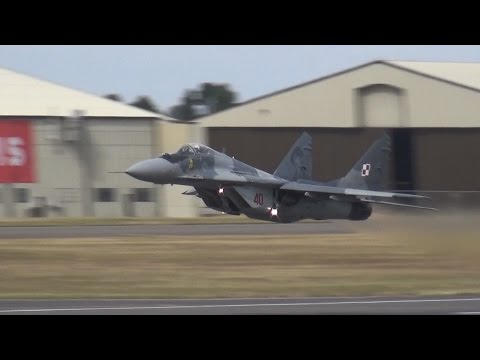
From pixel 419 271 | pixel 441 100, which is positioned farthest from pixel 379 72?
pixel 419 271

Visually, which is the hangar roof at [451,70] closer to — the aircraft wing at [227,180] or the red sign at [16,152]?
the red sign at [16,152]

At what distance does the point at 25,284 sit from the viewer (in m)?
19.4

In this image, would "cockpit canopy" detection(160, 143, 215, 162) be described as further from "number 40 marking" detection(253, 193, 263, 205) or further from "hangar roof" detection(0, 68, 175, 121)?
"hangar roof" detection(0, 68, 175, 121)

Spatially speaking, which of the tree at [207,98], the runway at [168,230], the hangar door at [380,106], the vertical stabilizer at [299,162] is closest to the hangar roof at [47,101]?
the hangar door at [380,106]

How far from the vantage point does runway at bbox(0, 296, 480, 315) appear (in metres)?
14.5

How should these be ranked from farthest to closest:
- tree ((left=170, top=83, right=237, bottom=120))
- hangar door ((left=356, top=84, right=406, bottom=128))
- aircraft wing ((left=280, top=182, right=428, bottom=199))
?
tree ((left=170, top=83, right=237, bottom=120))
hangar door ((left=356, top=84, right=406, bottom=128))
aircraft wing ((left=280, top=182, right=428, bottom=199))

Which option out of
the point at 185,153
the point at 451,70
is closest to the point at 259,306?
the point at 185,153

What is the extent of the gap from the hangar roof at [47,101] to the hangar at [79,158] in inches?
3.7

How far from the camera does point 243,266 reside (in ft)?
75.2

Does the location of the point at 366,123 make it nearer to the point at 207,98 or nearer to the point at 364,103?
the point at 364,103

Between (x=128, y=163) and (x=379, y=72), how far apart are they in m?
14.8

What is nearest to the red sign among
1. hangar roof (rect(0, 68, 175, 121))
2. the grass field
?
hangar roof (rect(0, 68, 175, 121))

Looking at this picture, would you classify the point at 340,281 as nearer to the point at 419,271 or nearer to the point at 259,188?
the point at 419,271

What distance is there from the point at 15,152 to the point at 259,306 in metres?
35.9
